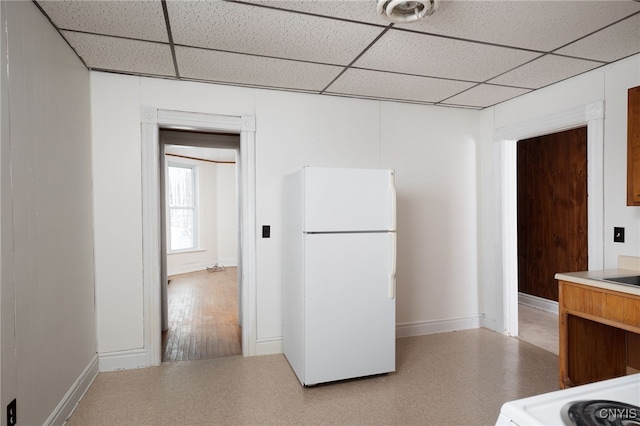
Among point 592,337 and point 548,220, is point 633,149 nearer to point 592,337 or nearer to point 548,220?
point 592,337

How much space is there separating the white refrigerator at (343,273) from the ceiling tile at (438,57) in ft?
2.59

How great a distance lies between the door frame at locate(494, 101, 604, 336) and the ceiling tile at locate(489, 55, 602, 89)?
28cm

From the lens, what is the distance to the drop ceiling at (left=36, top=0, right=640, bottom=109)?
6.33 feet

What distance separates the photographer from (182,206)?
7.58m

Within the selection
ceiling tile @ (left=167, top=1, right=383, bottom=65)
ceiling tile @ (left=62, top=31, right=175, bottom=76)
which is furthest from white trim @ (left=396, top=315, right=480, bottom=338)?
ceiling tile @ (left=62, top=31, right=175, bottom=76)

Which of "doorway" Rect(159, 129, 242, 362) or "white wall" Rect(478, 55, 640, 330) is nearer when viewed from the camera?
"white wall" Rect(478, 55, 640, 330)

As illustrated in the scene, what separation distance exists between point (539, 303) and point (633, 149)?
298 centimetres

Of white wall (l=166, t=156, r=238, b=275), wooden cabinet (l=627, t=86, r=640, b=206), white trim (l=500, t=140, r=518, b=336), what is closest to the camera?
wooden cabinet (l=627, t=86, r=640, b=206)

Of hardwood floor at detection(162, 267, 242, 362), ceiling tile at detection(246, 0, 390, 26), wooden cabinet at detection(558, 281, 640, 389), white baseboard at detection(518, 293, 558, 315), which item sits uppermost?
ceiling tile at detection(246, 0, 390, 26)

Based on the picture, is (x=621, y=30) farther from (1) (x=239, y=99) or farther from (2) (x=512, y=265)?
(1) (x=239, y=99)

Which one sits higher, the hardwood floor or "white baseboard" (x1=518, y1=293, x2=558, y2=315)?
"white baseboard" (x1=518, y1=293, x2=558, y2=315)

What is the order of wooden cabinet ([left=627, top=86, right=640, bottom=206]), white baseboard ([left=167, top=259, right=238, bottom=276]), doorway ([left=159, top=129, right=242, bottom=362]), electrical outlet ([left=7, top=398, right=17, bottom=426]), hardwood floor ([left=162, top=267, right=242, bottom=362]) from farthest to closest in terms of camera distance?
1. white baseboard ([left=167, top=259, right=238, bottom=276])
2. doorway ([left=159, top=129, right=242, bottom=362])
3. hardwood floor ([left=162, top=267, right=242, bottom=362])
4. wooden cabinet ([left=627, top=86, right=640, bottom=206])
5. electrical outlet ([left=7, top=398, right=17, bottom=426])

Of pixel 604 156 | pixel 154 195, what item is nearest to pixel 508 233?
pixel 604 156

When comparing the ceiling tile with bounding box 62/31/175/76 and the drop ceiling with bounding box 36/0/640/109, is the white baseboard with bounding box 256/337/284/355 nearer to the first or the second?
the drop ceiling with bounding box 36/0/640/109
